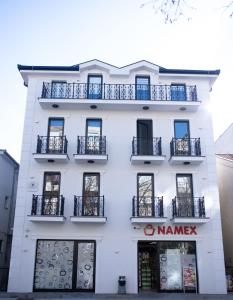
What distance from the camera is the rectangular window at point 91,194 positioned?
16.9 m

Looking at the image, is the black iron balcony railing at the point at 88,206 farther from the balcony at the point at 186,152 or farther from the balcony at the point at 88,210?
the balcony at the point at 186,152

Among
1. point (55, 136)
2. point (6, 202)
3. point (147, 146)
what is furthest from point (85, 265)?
point (6, 202)

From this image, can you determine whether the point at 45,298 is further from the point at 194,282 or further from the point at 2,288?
the point at 194,282

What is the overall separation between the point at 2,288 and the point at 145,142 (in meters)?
9.84

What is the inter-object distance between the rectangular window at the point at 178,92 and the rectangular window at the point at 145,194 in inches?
174

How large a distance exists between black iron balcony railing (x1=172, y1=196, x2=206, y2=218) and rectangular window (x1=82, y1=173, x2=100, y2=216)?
367cm

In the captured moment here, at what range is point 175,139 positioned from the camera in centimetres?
1808

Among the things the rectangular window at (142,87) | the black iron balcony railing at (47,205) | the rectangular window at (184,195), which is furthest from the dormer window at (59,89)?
the rectangular window at (184,195)

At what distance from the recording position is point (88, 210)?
55.3 ft

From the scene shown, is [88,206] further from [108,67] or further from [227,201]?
[227,201]

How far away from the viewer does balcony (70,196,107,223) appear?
643 inches

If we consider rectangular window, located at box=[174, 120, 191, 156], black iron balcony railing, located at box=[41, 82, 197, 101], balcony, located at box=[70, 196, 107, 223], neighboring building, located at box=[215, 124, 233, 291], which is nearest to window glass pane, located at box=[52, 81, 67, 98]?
black iron balcony railing, located at box=[41, 82, 197, 101]

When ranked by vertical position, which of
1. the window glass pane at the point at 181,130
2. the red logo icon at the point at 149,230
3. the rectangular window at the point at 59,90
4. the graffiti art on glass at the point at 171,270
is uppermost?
the rectangular window at the point at 59,90

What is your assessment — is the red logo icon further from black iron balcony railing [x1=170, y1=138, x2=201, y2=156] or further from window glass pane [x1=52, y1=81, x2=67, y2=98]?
window glass pane [x1=52, y1=81, x2=67, y2=98]
